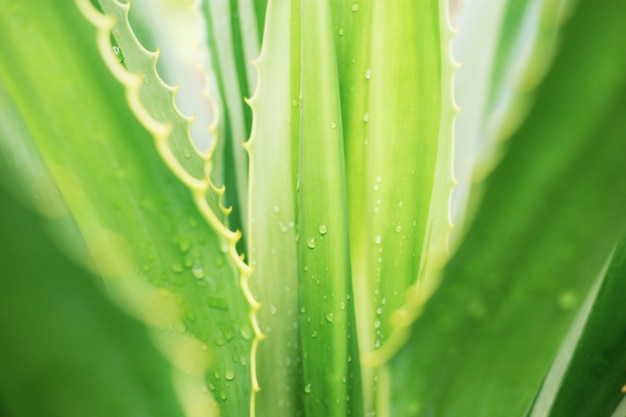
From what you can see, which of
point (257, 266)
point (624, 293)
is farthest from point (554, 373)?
point (257, 266)

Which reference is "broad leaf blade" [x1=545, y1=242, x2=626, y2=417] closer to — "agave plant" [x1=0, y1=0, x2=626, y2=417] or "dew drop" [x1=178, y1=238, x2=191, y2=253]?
"agave plant" [x1=0, y1=0, x2=626, y2=417]

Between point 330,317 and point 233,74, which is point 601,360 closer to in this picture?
point 330,317

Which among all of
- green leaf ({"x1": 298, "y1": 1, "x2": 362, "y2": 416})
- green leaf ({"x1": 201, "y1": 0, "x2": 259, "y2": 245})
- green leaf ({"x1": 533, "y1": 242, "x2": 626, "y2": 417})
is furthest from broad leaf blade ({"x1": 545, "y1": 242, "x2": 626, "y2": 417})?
green leaf ({"x1": 201, "y1": 0, "x2": 259, "y2": 245})

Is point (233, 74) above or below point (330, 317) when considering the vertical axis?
above

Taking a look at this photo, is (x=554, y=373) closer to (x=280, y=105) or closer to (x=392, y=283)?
(x=392, y=283)

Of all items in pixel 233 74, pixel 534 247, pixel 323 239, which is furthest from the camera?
pixel 233 74

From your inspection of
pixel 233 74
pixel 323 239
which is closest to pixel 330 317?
pixel 323 239

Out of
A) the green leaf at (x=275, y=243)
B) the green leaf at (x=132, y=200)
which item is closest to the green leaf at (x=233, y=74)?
the green leaf at (x=275, y=243)

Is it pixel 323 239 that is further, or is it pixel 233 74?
pixel 233 74
